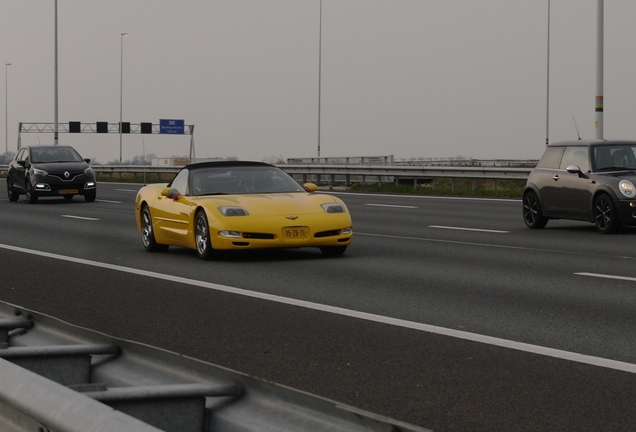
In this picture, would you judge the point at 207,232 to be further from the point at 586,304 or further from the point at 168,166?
the point at 168,166

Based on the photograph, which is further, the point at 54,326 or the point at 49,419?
the point at 54,326

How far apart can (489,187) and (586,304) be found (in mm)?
27853

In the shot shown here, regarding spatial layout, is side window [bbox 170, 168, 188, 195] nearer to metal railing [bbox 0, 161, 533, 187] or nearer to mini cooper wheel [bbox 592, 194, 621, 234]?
mini cooper wheel [bbox 592, 194, 621, 234]

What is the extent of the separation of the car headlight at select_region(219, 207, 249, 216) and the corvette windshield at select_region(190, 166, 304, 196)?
0.97m

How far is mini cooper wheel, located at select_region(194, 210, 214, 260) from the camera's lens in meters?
14.3

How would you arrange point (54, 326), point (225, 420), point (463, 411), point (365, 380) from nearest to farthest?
point (225, 420) → point (54, 326) → point (463, 411) → point (365, 380)

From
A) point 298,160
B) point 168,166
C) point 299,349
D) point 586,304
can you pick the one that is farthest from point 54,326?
point 298,160

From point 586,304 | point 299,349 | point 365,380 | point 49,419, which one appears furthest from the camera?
point 586,304

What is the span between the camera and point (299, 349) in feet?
25.6

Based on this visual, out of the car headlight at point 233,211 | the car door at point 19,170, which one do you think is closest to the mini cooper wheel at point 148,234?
the car headlight at point 233,211

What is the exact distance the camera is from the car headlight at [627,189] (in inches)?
706

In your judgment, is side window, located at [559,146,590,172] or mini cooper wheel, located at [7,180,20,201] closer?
side window, located at [559,146,590,172]

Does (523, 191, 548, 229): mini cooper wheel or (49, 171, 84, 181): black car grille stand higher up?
(49, 171, 84, 181): black car grille

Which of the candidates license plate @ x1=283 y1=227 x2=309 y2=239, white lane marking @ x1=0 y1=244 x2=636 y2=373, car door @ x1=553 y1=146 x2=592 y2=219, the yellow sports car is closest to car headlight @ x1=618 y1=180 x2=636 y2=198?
car door @ x1=553 y1=146 x2=592 y2=219
